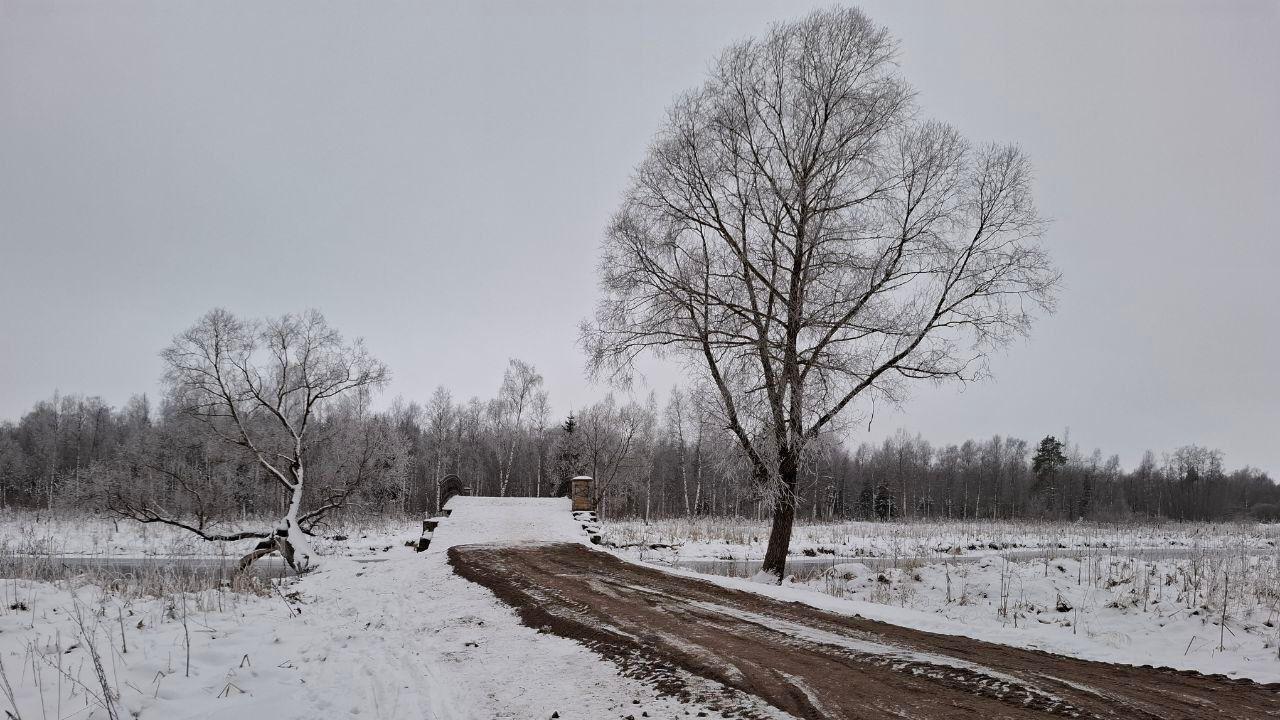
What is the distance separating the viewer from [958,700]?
418 centimetres

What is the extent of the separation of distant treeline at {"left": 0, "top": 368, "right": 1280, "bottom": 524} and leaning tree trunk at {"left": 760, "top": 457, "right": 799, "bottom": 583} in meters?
13.2

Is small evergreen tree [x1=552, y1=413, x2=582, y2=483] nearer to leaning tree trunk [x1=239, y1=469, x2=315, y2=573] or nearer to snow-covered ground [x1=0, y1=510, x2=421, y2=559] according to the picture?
snow-covered ground [x1=0, y1=510, x2=421, y2=559]

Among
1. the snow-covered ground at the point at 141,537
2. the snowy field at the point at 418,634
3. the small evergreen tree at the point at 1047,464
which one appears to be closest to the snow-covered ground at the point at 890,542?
the snowy field at the point at 418,634

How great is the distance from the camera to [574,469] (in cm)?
4947

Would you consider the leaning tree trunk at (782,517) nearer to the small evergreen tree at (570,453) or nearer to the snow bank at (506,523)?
the snow bank at (506,523)

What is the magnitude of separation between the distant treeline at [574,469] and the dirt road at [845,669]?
15.3m

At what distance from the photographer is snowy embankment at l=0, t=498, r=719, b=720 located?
13.8ft

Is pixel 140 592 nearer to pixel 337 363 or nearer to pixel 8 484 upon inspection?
pixel 337 363

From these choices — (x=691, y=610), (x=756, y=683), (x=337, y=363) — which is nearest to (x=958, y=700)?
(x=756, y=683)

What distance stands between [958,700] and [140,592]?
979 centimetres

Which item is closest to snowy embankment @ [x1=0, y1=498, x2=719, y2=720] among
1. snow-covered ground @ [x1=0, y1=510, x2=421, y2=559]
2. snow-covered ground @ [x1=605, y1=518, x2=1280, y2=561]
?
snow-covered ground @ [x1=0, y1=510, x2=421, y2=559]

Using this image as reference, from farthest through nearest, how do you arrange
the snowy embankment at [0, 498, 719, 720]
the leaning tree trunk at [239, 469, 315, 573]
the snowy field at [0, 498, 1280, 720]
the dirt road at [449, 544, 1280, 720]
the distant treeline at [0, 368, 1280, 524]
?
the distant treeline at [0, 368, 1280, 524] < the leaning tree trunk at [239, 469, 315, 573] < the snowy field at [0, 498, 1280, 720] < the snowy embankment at [0, 498, 719, 720] < the dirt road at [449, 544, 1280, 720]

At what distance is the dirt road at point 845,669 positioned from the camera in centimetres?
409

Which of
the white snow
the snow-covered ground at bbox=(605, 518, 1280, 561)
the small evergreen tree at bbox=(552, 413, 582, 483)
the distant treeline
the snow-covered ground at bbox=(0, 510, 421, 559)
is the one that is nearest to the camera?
the white snow
